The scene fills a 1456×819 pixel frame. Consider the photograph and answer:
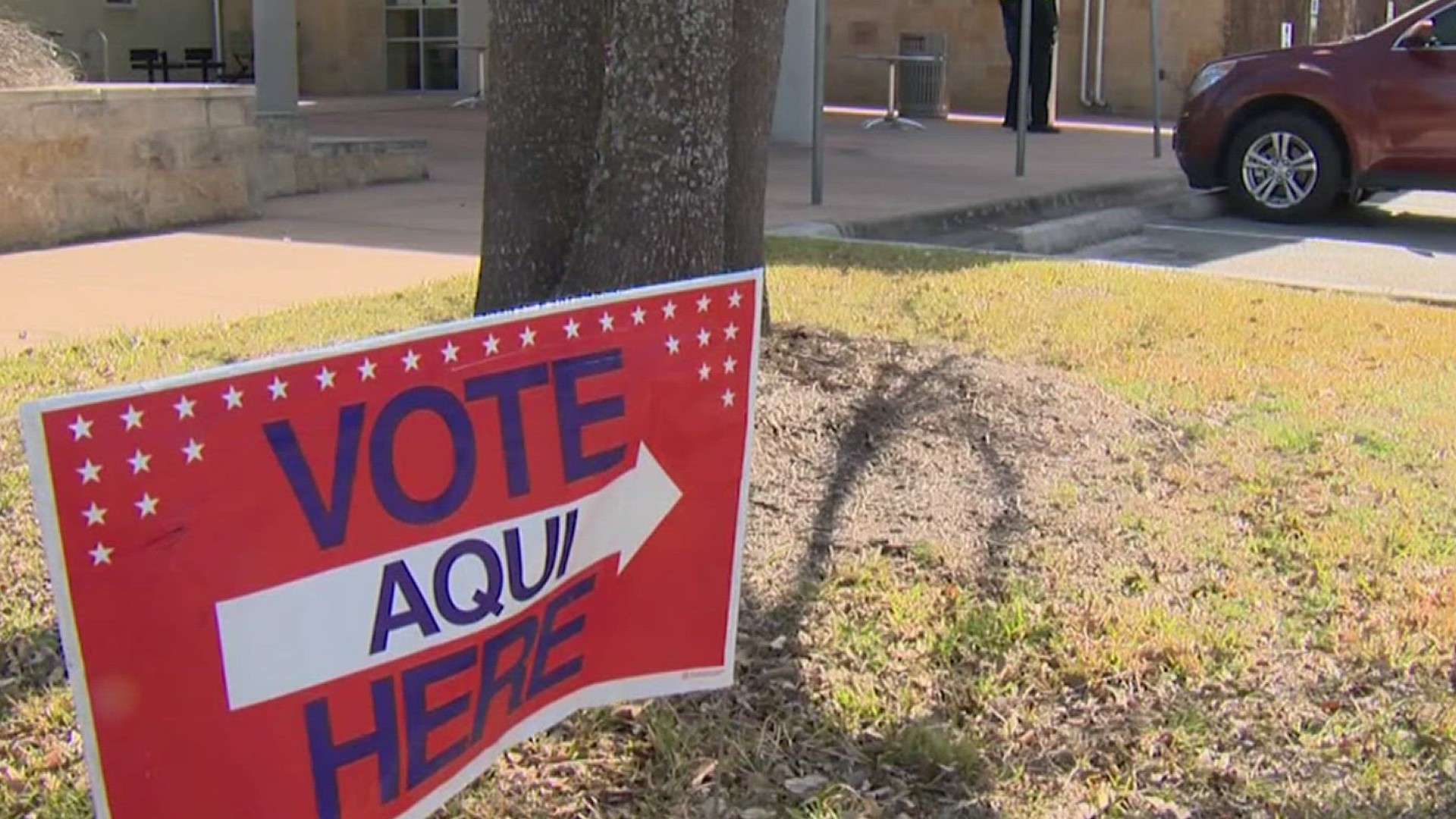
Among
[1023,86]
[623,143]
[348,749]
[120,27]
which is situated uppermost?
[120,27]

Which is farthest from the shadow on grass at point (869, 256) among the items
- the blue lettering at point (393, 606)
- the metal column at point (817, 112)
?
the blue lettering at point (393, 606)

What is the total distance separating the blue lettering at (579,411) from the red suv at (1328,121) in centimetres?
990

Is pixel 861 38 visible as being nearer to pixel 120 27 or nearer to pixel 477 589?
pixel 120 27

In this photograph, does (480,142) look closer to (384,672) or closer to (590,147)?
(590,147)

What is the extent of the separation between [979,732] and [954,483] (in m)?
1.47

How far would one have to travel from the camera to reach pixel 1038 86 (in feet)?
62.3

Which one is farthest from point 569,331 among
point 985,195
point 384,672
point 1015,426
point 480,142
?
point 480,142

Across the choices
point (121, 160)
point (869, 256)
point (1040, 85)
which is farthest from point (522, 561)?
point (1040, 85)

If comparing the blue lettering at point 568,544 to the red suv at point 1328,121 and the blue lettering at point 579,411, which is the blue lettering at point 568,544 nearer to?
the blue lettering at point 579,411

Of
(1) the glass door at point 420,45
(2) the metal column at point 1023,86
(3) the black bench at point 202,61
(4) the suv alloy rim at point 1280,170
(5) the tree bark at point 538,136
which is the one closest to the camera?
(5) the tree bark at point 538,136

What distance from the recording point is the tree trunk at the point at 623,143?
14.3ft

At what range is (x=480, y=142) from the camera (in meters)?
16.6

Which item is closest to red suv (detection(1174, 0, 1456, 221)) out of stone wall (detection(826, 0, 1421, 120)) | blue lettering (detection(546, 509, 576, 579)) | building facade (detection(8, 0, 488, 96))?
stone wall (detection(826, 0, 1421, 120))

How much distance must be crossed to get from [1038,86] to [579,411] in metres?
17.3
